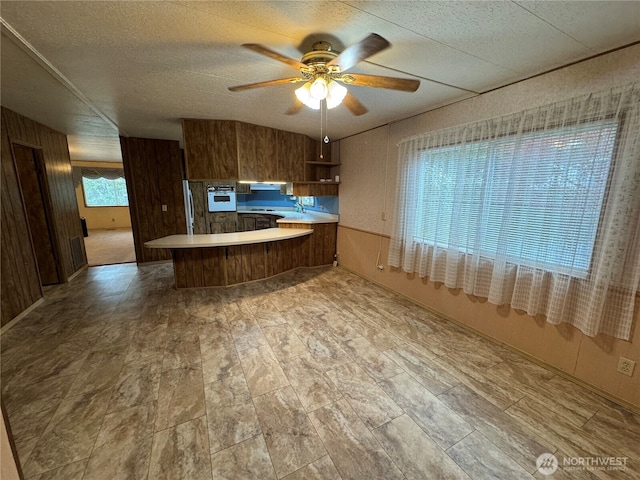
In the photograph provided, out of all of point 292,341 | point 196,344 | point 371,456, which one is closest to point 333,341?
point 292,341

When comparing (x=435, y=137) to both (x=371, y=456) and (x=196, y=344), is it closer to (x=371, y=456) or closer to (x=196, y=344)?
(x=371, y=456)

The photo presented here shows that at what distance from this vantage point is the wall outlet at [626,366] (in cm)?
181

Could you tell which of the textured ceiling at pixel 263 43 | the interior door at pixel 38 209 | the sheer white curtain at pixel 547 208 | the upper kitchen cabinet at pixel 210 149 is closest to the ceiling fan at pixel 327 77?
the textured ceiling at pixel 263 43

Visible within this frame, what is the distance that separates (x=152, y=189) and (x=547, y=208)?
5.98 m

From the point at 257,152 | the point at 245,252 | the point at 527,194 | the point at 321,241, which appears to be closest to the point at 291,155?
the point at 257,152

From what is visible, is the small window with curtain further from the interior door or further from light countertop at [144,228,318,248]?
light countertop at [144,228,318,248]

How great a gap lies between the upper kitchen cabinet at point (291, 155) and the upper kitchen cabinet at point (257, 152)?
0.34 feet

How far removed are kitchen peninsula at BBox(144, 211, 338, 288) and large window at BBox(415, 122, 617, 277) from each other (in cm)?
242

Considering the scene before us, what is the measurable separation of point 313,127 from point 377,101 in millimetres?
1464

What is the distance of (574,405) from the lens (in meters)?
1.88

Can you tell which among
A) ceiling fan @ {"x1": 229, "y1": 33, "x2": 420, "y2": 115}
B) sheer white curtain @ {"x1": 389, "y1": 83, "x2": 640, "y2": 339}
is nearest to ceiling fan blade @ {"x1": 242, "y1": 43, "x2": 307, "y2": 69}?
ceiling fan @ {"x1": 229, "y1": 33, "x2": 420, "y2": 115}

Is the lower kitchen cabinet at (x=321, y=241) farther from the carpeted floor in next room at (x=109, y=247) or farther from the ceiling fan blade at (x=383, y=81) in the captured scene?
the carpeted floor in next room at (x=109, y=247)

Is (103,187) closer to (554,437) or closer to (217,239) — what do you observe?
(217,239)
